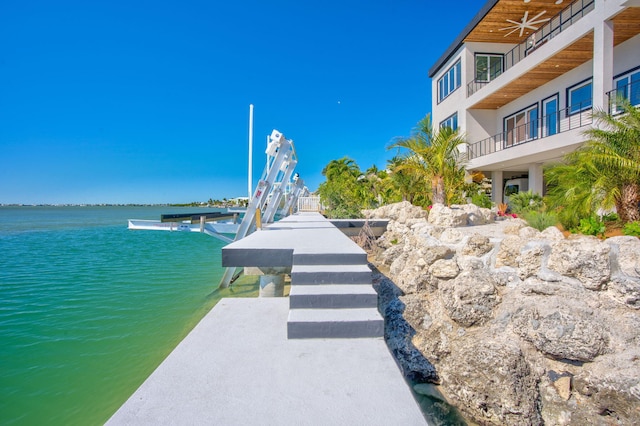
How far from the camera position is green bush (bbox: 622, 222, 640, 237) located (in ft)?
20.2

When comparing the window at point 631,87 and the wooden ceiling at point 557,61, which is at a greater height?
the wooden ceiling at point 557,61

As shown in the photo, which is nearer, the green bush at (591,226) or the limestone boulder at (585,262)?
the limestone boulder at (585,262)

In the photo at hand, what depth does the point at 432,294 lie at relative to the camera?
6809 mm

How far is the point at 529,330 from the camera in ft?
15.6

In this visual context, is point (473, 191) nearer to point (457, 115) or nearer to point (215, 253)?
point (457, 115)

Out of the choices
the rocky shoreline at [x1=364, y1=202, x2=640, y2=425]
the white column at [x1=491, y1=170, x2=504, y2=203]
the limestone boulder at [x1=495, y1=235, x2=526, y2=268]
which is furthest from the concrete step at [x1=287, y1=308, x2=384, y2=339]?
the white column at [x1=491, y1=170, x2=504, y2=203]

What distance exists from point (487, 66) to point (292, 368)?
63.6 ft

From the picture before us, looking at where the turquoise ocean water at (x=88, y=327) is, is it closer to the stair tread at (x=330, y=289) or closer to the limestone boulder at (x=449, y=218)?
the stair tread at (x=330, y=289)

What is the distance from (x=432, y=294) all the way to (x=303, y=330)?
455cm

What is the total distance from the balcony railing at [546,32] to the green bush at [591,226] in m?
9.59

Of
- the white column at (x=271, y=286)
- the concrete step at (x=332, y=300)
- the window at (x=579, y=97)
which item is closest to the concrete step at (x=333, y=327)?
the concrete step at (x=332, y=300)

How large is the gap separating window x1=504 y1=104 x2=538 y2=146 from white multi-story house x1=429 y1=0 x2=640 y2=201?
0.15 feet

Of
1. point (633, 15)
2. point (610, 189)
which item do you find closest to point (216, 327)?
point (610, 189)

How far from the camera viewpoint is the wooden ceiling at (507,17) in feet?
44.9
